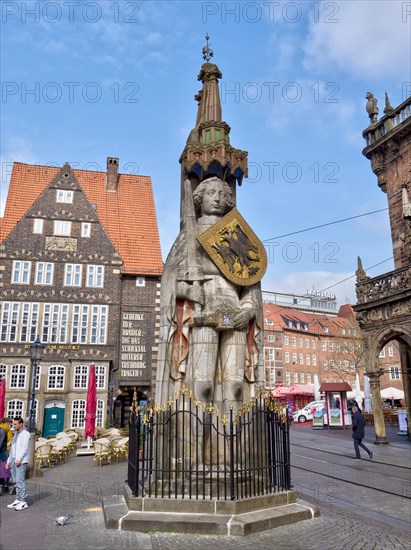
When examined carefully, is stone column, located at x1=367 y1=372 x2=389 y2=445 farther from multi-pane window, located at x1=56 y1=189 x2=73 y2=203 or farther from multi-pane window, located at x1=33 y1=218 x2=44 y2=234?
multi-pane window, located at x1=56 y1=189 x2=73 y2=203

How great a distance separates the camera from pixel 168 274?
26.7 ft

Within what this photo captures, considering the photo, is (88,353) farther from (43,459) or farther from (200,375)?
(200,375)

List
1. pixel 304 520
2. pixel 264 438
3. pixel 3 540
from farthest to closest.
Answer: pixel 264 438, pixel 304 520, pixel 3 540

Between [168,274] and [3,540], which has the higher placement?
[168,274]

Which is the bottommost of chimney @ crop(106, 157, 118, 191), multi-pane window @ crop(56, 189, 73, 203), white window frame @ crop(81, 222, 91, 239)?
white window frame @ crop(81, 222, 91, 239)

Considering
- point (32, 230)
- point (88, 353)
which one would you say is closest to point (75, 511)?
point (88, 353)

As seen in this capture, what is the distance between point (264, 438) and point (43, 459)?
9.87 meters

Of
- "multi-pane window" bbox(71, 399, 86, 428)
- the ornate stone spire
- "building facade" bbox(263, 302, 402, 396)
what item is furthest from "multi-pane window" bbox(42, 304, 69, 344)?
"building facade" bbox(263, 302, 402, 396)

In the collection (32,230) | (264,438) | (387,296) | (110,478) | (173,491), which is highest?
(32,230)

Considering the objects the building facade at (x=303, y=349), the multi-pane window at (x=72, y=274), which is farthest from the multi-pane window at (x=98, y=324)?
the building facade at (x=303, y=349)

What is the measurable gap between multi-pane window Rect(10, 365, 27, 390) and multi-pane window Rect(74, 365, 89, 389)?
9.38 ft

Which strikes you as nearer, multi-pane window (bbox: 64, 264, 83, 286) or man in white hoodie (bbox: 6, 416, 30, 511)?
man in white hoodie (bbox: 6, 416, 30, 511)

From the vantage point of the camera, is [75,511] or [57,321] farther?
[57,321]

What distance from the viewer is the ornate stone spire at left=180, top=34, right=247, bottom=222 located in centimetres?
879
